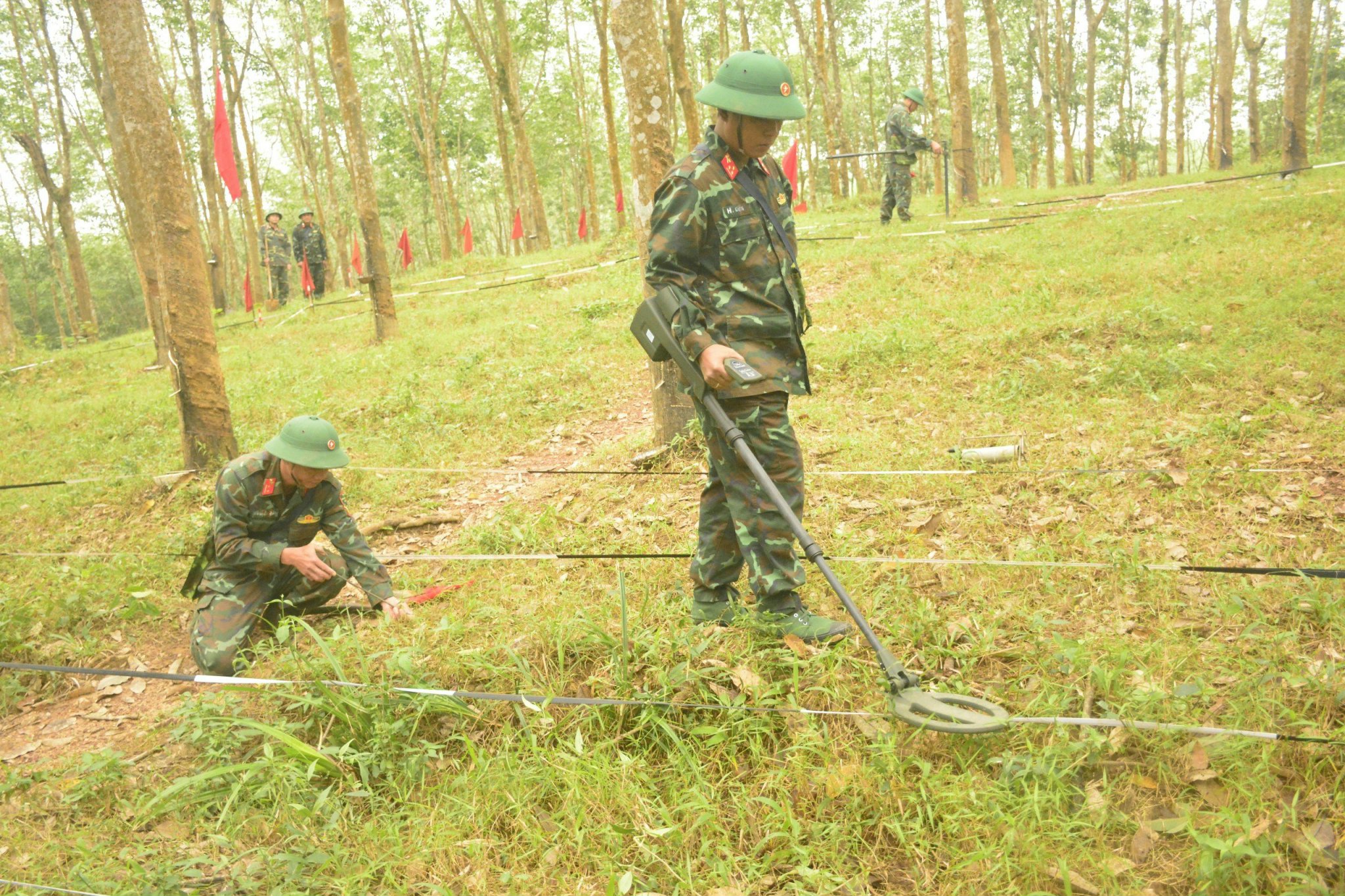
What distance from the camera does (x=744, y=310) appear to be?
11.0ft

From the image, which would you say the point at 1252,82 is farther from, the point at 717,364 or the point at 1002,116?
the point at 717,364

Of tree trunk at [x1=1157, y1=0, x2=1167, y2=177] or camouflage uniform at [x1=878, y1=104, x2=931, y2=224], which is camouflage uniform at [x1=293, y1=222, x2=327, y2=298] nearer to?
camouflage uniform at [x1=878, y1=104, x2=931, y2=224]

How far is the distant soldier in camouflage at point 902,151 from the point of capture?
42.0 ft

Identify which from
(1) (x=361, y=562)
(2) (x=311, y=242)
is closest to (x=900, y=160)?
(1) (x=361, y=562)

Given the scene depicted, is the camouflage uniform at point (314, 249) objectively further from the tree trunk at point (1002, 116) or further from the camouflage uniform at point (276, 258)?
the tree trunk at point (1002, 116)

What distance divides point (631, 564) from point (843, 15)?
2850 cm

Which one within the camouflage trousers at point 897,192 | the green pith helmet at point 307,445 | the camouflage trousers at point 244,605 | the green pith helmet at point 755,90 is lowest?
the camouflage trousers at point 244,605

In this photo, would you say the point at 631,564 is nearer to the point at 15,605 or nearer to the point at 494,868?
the point at 494,868

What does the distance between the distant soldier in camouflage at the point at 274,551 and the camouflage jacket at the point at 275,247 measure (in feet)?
46.2

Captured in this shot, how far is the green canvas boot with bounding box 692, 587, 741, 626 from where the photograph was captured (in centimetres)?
359

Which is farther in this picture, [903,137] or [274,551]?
[903,137]

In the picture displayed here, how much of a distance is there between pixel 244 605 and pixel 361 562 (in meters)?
0.79

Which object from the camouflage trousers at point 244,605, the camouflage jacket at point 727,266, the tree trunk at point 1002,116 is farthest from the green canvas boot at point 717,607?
the tree trunk at point 1002,116

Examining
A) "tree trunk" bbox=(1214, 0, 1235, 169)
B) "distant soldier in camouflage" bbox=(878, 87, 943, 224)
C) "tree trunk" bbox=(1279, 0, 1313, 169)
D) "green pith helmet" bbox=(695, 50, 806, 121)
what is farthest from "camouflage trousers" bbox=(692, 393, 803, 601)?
"tree trunk" bbox=(1214, 0, 1235, 169)
